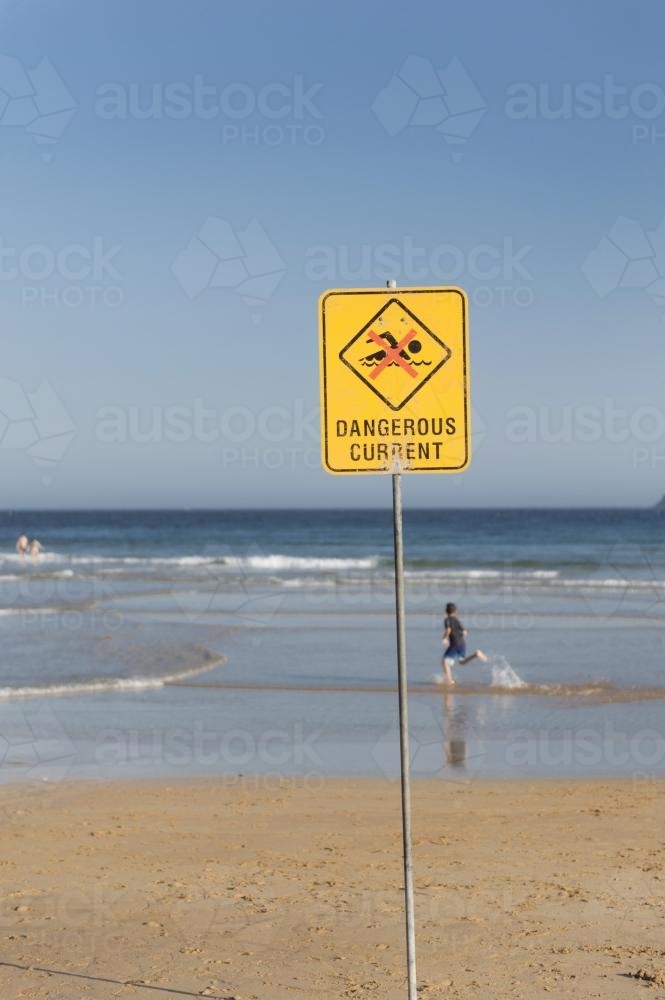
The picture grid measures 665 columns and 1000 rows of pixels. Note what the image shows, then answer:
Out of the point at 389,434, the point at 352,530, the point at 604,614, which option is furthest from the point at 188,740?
the point at 352,530

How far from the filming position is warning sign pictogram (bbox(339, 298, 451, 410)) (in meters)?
4.70

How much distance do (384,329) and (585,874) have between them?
4.30m

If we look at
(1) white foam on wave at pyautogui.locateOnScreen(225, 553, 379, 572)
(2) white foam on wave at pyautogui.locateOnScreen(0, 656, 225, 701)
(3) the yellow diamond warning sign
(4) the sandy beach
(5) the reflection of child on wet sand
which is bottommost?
(4) the sandy beach

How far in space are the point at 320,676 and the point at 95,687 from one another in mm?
3453

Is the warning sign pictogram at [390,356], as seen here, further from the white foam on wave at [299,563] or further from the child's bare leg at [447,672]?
the white foam on wave at [299,563]

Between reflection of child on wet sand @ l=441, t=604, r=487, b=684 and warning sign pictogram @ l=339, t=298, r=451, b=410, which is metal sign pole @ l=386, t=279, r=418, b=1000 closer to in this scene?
warning sign pictogram @ l=339, t=298, r=451, b=410

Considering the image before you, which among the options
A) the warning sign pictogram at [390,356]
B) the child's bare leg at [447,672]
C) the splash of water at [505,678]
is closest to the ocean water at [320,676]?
the splash of water at [505,678]

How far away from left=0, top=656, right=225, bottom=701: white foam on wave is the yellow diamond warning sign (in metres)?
11.7

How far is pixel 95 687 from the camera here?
16.0 m

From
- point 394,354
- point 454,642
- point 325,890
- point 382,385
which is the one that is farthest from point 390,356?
point 454,642

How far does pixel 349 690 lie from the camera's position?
642 inches

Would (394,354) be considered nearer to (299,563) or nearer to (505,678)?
(505,678)

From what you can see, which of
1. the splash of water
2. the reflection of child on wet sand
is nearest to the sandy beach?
the splash of water

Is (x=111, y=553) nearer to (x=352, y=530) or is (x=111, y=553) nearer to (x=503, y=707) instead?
(x=352, y=530)
